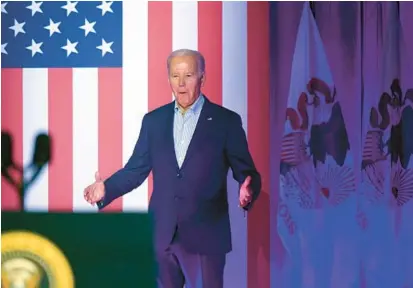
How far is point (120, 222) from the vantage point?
2.66 metres

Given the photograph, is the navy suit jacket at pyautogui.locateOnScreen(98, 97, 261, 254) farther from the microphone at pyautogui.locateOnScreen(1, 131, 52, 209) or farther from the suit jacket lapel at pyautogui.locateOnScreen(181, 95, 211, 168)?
the microphone at pyautogui.locateOnScreen(1, 131, 52, 209)

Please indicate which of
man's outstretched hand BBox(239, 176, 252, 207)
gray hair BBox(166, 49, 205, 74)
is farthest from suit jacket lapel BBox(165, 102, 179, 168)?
man's outstretched hand BBox(239, 176, 252, 207)

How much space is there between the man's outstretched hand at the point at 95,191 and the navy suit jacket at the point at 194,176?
22 mm

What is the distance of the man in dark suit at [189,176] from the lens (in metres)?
2.61

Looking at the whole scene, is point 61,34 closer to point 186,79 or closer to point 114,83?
point 114,83

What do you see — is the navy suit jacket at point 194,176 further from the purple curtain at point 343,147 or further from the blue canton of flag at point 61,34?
the blue canton of flag at point 61,34

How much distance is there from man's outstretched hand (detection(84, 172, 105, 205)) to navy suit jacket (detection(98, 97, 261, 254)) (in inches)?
0.9

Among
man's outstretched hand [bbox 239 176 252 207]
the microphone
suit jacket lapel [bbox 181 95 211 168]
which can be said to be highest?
suit jacket lapel [bbox 181 95 211 168]

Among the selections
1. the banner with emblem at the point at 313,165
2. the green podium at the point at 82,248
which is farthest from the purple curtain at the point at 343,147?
the green podium at the point at 82,248

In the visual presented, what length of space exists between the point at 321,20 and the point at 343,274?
112 centimetres

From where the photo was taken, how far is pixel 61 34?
270 centimetres

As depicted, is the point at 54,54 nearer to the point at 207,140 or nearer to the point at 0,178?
the point at 0,178

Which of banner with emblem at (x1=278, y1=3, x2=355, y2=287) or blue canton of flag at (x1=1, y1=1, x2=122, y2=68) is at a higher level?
blue canton of flag at (x1=1, y1=1, x2=122, y2=68)

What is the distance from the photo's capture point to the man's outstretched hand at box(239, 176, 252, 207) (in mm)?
2629
